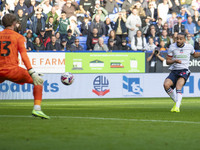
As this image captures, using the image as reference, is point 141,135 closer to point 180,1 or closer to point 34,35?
point 34,35

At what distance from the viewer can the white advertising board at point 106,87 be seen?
82.2ft

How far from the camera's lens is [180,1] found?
31922 millimetres

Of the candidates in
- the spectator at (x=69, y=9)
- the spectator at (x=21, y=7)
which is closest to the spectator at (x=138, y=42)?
the spectator at (x=69, y=9)

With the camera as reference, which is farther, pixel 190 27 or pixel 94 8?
pixel 94 8

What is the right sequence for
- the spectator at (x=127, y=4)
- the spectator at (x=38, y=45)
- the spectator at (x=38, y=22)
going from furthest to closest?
1. the spectator at (x=127, y=4)
2. the spectator at (x=38, y=22)
3. the spectator at (x=38, y=45)

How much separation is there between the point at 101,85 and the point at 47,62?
9.20 ft

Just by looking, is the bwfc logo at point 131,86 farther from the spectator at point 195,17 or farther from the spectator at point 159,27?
the spectator at point 195,17

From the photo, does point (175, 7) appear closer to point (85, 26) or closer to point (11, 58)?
point (85, 26)

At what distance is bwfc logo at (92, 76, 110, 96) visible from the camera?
25.7 m

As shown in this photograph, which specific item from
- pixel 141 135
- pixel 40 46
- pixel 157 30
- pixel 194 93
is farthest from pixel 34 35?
pixel 141 135

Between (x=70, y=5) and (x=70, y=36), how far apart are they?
2.65 metres

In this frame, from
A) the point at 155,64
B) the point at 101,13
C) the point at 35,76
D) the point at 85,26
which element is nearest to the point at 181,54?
the point at 35,76

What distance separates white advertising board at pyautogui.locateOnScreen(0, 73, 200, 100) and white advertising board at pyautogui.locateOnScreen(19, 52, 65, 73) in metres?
0.35

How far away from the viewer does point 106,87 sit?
25.9 m
